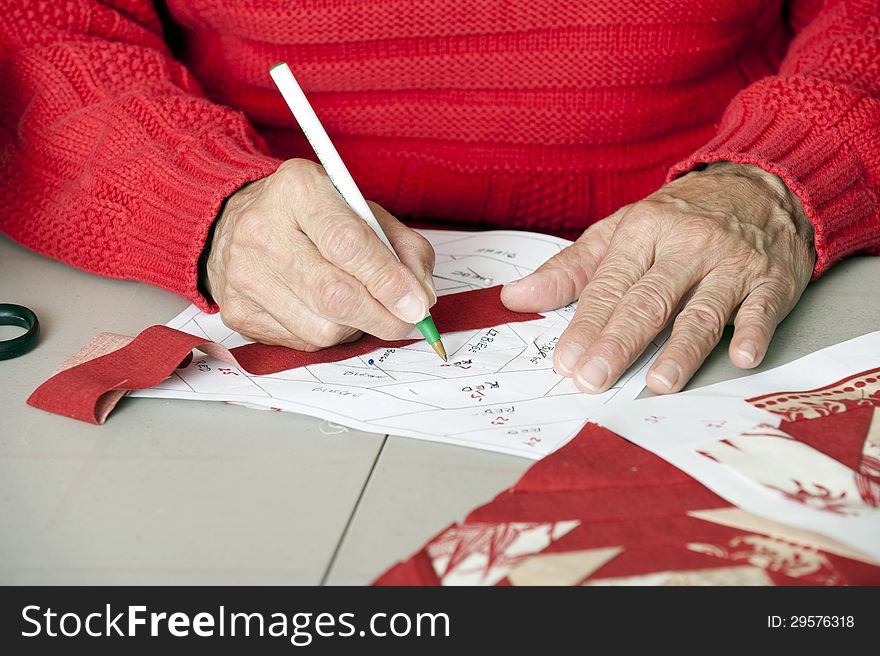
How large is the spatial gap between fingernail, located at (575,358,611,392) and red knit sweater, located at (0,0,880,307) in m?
0.34

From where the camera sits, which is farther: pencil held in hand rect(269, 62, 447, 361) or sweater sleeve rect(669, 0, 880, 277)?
sweater sleeve rect(669, 0, 880, 277)

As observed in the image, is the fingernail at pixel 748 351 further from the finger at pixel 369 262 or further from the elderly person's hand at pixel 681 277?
the finger at pixel 369 262

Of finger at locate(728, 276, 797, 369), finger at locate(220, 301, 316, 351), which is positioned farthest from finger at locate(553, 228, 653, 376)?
finger at locate(220, 301, 316, 351)

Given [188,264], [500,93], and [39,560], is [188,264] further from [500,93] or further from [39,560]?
[500,93]

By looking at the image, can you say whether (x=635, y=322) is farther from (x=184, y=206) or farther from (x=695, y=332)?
(x=184, y=206)

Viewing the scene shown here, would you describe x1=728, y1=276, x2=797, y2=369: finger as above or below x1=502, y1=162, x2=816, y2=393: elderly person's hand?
below

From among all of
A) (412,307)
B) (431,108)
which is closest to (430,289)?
(412,307)

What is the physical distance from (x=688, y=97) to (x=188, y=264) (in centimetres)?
74

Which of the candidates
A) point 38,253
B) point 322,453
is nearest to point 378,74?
point 38,253

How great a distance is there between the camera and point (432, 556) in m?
0.58

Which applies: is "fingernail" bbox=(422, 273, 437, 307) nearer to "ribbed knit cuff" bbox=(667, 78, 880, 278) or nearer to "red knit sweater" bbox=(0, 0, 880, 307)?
"red knit sweater" bbox=(0, 0, 880, 307)

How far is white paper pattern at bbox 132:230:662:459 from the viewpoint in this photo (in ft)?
2.34

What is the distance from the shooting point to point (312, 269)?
81cm

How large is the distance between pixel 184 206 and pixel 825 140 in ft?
2.43
